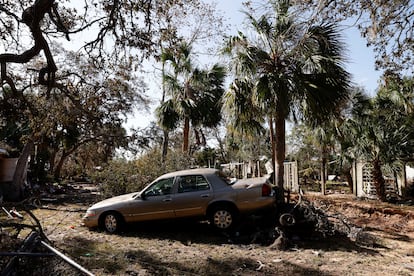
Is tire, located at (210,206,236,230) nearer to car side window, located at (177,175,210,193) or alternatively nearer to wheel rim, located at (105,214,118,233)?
car side window, located at (177,175,210,193)

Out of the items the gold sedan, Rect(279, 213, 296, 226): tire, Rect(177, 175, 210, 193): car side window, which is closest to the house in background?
the gold sedan

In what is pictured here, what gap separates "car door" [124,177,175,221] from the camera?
26.0ft

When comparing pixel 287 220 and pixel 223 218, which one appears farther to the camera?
pixel 223 218

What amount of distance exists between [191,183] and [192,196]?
361 mm

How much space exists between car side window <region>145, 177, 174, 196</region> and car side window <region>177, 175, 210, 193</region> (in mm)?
248

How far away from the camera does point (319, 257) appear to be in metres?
6.03

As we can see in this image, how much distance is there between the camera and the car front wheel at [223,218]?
7629 mm

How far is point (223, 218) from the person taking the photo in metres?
7.64

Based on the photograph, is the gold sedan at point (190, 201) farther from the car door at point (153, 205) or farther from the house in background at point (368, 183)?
the house in background at point (368, 183)

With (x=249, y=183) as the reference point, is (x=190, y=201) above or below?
below

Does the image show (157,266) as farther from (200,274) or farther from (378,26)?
(378,26)

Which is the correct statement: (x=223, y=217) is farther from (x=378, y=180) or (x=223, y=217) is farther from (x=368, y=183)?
(x=368, y=183)

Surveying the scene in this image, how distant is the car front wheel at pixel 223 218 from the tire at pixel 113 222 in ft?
7.99

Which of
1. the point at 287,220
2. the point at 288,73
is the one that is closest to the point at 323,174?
the point at 288,73
